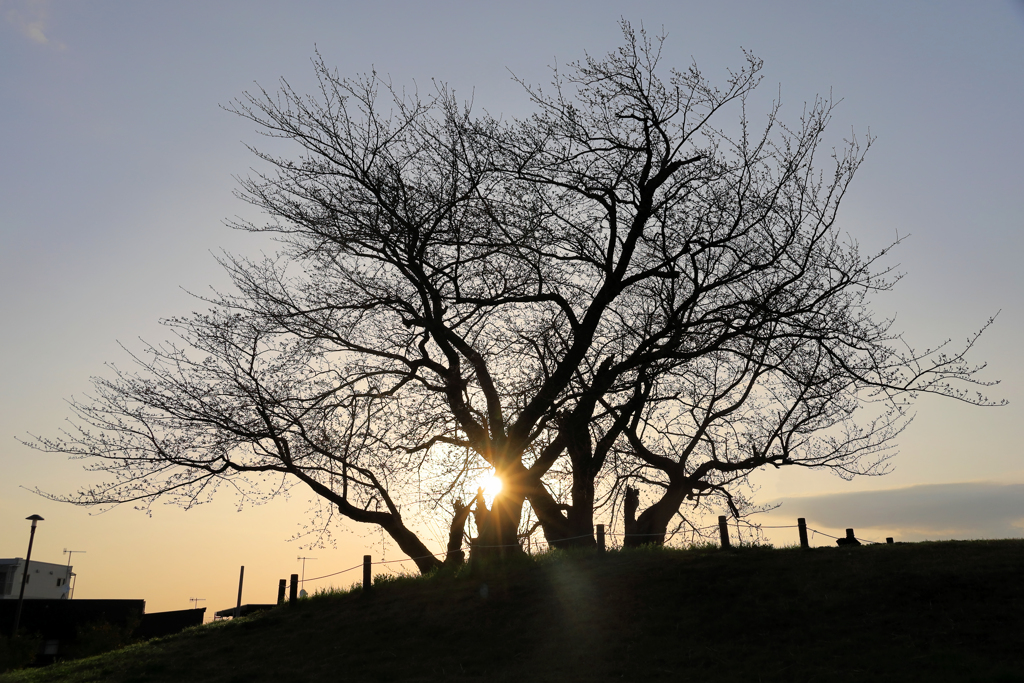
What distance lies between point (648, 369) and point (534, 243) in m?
3.67

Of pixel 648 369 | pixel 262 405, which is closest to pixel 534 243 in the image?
pixel 648 369

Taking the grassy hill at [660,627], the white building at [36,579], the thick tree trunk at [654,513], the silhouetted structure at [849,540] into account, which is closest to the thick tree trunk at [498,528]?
the grassy hill at [660,627]

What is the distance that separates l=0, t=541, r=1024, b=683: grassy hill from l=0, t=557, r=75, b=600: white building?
44.7 meters

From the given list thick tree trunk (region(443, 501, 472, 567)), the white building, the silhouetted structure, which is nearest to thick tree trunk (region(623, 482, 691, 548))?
thick tree trunk (region(443, 501, 472, 567))

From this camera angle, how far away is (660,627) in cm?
1099

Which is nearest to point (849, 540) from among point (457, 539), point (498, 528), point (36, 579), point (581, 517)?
point (581, 517)

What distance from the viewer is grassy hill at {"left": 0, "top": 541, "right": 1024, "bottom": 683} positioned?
29.7 feet

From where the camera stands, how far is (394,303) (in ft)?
52.6

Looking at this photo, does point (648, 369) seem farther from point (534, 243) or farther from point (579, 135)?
point (579, 135)

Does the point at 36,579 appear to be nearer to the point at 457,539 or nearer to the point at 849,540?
the point at 457,539

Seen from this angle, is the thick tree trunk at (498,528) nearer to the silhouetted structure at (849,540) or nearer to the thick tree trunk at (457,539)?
the thick tree trunk at (457,539)

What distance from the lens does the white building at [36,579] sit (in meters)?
50.8

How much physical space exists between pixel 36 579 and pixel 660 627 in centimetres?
6406

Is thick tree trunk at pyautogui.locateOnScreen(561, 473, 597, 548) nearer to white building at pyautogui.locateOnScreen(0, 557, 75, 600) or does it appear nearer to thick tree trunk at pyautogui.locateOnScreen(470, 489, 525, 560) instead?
thick tree trunk at pyautogui.locateOnScreen(470, 489, 525, 560)
